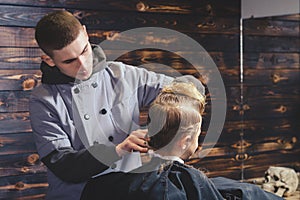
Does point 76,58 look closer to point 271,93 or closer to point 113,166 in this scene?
point 113,166

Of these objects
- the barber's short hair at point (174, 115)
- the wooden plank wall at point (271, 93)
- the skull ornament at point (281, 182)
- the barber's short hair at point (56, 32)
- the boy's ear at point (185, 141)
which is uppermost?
the barber's short hair at point (56, 32)

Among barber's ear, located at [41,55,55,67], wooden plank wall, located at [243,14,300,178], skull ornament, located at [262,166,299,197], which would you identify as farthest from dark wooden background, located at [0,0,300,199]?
barber's ear, located at [41,55,55,67]

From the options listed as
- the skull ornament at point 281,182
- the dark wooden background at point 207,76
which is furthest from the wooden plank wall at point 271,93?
the skull ornament at point 281,182

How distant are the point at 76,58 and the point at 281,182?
213cm

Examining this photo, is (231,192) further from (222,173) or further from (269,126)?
(269,126)

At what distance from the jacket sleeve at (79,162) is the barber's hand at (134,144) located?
42 mm

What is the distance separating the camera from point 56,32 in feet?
6.26

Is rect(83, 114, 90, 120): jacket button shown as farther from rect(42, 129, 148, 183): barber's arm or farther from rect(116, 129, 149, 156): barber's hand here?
rect(116, 129, 149, 156): barber's hand

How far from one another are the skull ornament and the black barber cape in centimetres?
179

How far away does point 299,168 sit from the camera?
4.10 meters

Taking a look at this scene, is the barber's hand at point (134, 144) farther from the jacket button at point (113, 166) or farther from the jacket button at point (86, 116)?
the jacket button at point (86, 116)

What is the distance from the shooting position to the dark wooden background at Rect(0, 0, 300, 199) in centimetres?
289

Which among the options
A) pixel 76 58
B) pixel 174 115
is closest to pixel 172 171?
pixel 174 115

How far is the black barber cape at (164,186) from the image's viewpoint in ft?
5.58
